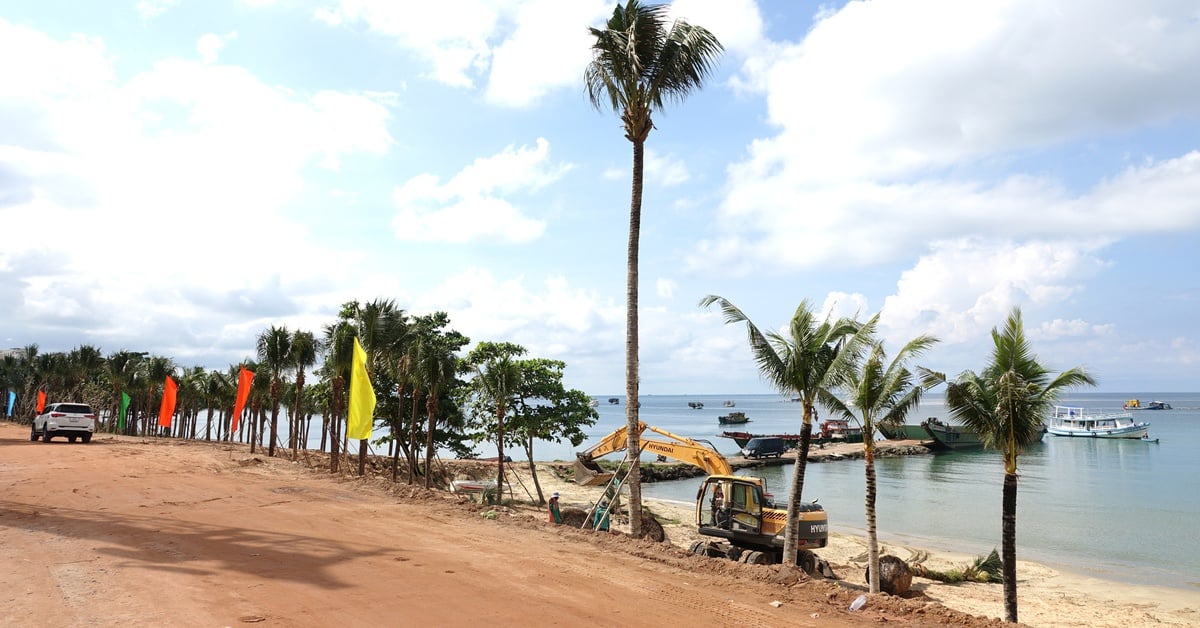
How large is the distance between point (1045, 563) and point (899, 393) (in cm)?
1690

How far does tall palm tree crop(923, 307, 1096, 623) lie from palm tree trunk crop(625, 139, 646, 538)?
7.29m

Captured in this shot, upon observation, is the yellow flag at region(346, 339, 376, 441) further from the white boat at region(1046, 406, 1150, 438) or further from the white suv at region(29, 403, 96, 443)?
the white boat at region(1046, 406, 1150, 438)

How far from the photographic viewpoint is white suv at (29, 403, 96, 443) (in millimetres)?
36500

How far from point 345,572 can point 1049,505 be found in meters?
47.0

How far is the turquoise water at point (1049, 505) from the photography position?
30.2 meters

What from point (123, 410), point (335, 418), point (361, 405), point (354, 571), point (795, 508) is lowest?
point (795, 508)

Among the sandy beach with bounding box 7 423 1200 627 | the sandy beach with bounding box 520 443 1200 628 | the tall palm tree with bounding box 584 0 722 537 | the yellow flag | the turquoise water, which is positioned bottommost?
the turquoise water

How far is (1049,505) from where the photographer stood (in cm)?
4350

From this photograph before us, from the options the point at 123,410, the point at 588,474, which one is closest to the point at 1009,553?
the point at 588,474

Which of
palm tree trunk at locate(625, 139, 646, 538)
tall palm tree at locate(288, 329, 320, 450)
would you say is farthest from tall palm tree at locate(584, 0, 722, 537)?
tall palm tree at locate(288, 329, 320, 450)

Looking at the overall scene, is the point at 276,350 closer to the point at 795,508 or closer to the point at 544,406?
the point at 544,406

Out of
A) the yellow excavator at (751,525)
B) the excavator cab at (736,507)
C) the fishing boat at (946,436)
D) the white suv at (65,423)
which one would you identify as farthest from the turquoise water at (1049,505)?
the white suv at (65,423)

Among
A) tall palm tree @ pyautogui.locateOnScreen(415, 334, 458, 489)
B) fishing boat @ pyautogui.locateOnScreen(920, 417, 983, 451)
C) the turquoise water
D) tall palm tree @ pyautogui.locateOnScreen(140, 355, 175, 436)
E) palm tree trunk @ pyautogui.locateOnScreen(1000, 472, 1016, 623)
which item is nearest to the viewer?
palm tree trunk @ pyautogui.locateOnScreen(1000, 472, 1016, 623)

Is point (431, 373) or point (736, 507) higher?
point (431, 373)
